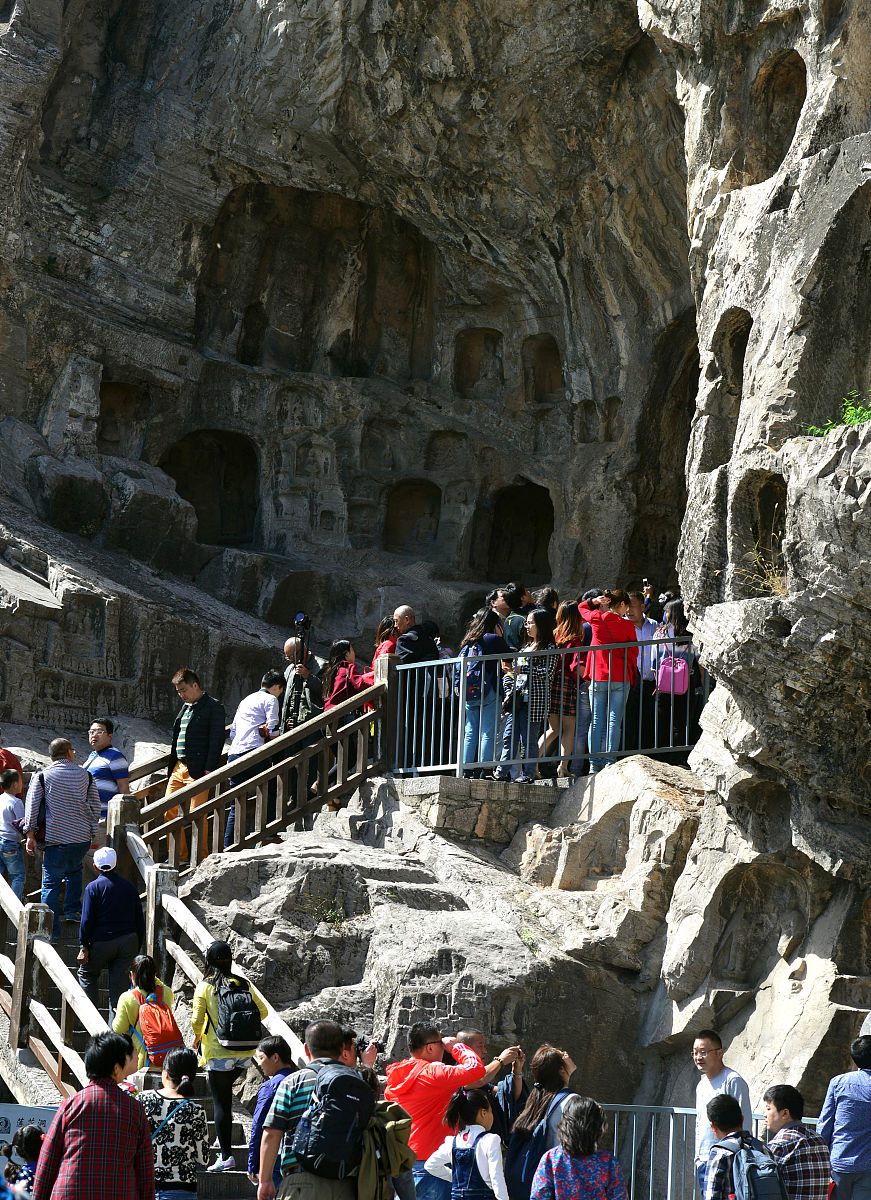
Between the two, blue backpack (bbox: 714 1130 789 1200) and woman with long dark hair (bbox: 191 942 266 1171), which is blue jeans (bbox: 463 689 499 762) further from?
blue backpack (bbox: 714 1130 789 1200)

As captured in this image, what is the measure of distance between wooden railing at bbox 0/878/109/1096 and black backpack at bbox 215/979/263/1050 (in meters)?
0.87

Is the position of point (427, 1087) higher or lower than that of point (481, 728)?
lower

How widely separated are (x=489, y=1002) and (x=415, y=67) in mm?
14942

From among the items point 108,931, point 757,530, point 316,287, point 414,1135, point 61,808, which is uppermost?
point 316,287

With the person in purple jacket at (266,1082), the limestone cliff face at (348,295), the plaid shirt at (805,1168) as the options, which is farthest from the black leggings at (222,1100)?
the limestone cliff face at (348,295)

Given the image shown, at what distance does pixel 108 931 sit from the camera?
35.0 feet

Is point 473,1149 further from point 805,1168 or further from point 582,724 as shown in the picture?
point 582,724

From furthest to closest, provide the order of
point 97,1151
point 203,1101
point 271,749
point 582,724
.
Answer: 1. point 582,724
2. point 271,749
3. point 203,1101
4. point 97,1151

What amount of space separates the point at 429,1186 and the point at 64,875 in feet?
16.7

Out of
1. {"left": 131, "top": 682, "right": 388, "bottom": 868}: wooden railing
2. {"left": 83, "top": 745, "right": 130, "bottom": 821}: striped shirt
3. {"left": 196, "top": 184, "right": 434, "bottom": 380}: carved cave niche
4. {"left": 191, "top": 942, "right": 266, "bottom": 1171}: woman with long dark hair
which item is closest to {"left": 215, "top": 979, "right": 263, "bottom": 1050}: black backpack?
{"left": 191, "top": 942, "right": 266, "bottom": 1171}: woman with long dark hair

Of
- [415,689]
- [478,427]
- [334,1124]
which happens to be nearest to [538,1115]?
[334,1124]

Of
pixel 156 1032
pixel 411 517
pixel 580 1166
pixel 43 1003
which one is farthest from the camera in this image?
pixel 411 517

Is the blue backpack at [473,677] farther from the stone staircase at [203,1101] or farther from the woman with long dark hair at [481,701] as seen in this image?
the stone staircase at [203,1101]

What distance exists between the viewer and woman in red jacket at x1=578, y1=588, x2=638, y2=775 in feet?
42.1
